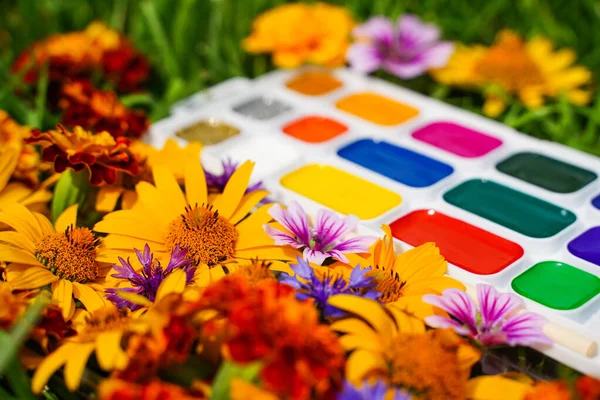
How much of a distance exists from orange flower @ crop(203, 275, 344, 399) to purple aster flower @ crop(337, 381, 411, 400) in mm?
23

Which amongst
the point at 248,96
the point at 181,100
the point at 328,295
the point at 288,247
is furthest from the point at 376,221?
the point at 181,100

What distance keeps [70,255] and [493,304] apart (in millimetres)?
570

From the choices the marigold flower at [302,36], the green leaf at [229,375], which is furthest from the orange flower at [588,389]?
the marigold flower at [302,36]

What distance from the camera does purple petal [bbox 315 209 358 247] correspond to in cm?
116

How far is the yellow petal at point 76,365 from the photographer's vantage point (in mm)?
900

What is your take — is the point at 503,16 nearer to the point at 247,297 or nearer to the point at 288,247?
the point at 288,247

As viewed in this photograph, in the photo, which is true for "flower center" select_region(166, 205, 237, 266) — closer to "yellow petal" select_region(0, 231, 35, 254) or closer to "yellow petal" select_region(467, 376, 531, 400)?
"yellow petal" select_region(0, 231, 35, 254)

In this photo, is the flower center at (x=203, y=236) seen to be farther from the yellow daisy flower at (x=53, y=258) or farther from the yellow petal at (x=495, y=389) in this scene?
the yellow petal at (x=495, y=389)

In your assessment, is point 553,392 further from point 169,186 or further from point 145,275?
point 169,186

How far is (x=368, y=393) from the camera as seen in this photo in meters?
0.86

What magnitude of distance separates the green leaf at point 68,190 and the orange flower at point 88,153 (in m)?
0.04

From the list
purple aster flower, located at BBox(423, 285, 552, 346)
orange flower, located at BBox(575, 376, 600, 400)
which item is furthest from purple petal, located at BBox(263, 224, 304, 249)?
orange flower, located at BBox(575, 376, 600, 400)

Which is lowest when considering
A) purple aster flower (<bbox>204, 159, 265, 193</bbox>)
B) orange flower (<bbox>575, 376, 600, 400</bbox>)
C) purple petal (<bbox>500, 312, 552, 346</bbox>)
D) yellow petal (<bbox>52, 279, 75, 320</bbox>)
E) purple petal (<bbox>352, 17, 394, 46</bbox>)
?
yellow petal (<bbox>52, 279, 75, 320</bbox>)

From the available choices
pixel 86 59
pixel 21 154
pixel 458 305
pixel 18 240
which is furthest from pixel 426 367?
pixel 86 59
